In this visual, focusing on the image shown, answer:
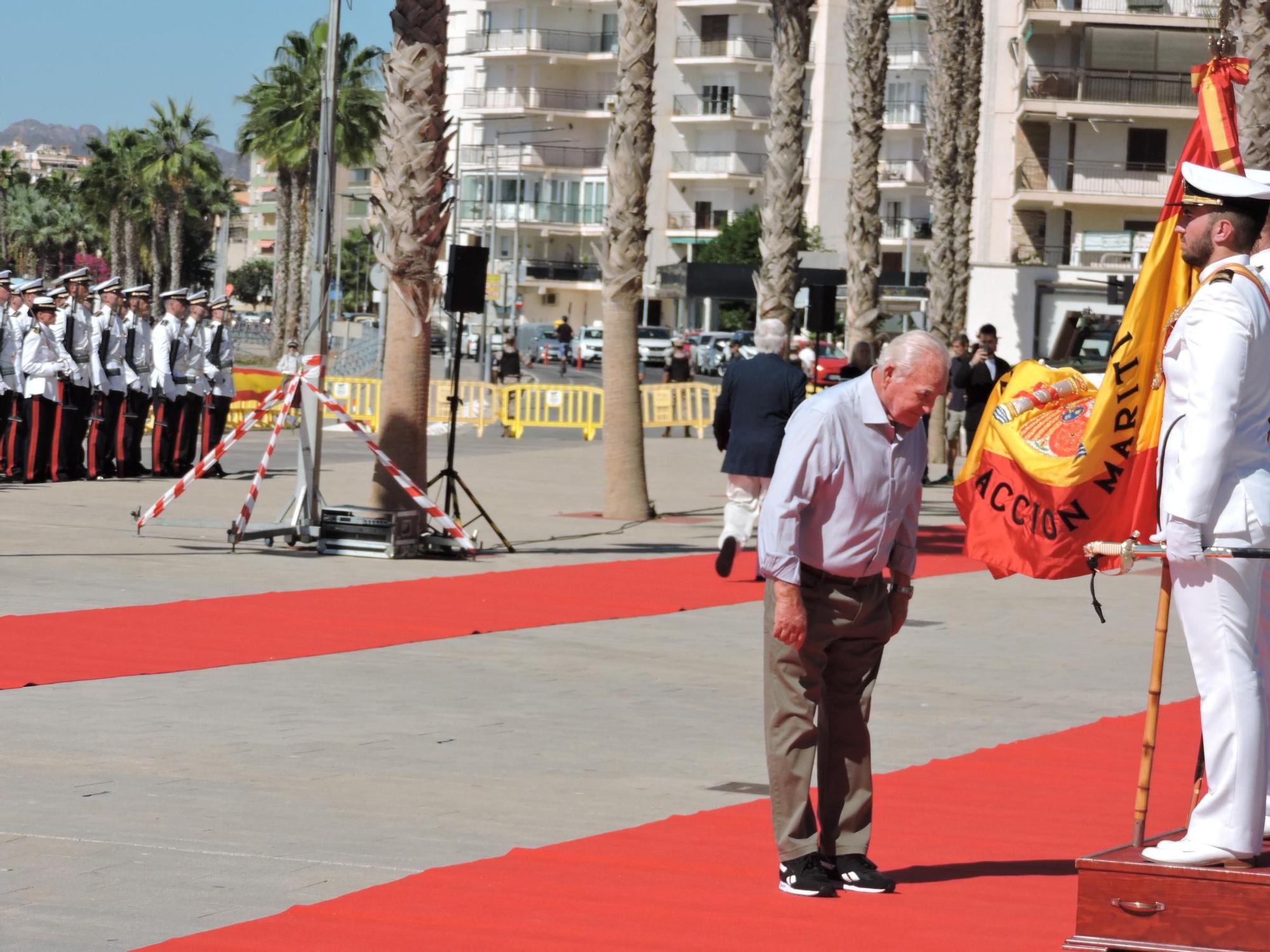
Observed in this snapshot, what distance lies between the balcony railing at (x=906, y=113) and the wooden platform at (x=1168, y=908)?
Result: 312 ft

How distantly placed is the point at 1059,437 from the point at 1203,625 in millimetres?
1212

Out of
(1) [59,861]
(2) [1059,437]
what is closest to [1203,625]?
(2) [1059,437]

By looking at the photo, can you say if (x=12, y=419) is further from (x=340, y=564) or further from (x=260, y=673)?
(x=260, y=673)

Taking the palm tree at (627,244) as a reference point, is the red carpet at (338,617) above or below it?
below

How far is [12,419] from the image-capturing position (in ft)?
74.3

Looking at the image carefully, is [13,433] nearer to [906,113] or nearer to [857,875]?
[857,875]

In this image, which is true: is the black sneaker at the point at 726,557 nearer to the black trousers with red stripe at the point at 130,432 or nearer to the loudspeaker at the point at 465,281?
the loudspeaker at the point at 465,281

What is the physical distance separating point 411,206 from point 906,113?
8470cm

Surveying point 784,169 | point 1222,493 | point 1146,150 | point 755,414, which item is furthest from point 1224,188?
point 1146,150

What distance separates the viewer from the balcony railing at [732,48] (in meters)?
101

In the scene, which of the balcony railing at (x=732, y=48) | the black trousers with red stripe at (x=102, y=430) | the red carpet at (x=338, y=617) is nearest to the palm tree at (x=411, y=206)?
the red carpet at (x=338, y=617)

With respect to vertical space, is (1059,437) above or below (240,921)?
above

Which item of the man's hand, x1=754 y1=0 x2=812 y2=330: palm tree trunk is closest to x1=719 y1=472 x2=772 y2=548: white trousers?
x1=754 y1=0 x2=812 y2=330: palm tree trunk

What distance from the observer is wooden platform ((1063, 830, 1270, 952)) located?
17.7 feet
